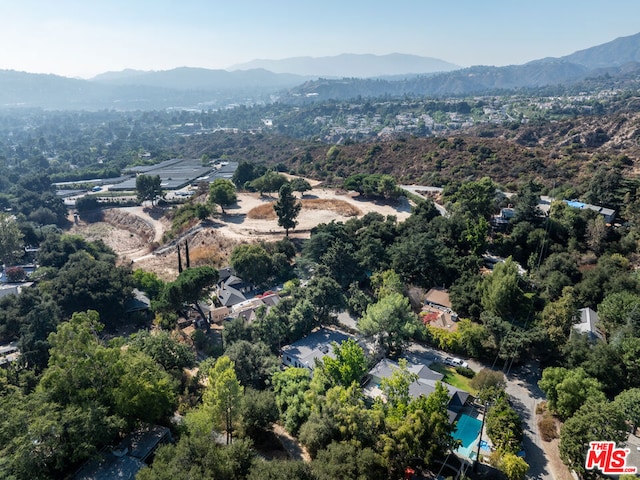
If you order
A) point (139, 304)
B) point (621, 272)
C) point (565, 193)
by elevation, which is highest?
point (565, 193)

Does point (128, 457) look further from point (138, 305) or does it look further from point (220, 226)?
point (220, 226)

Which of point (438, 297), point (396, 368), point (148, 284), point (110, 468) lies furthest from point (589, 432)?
point (148, 284)

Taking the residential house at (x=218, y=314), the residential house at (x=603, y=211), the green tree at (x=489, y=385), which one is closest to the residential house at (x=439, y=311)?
the green tree at (x=489, y=385)

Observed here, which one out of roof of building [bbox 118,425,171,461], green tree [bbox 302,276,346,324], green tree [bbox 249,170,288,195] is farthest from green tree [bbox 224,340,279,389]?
green tree [bbox 249,170,288,195]

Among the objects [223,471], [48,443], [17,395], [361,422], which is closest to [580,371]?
[361,422]

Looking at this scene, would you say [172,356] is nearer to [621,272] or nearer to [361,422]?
[361,422]
